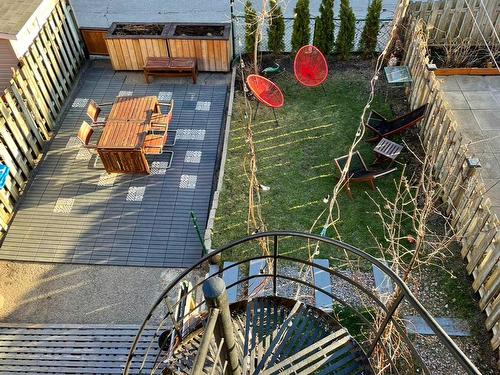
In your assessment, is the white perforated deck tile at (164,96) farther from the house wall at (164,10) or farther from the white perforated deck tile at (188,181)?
the house wall at (164,10)

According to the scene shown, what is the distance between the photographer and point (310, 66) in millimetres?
11305

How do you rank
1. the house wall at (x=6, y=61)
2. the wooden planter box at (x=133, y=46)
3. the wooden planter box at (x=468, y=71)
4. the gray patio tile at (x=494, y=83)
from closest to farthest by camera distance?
1. the house wall at (x=6, y=61)
2. the gray patio tile at (x=494, y=83)
3. the wooden planter box at (x=468, y=71)
4. the wooden planter box at (x=133, y=46)

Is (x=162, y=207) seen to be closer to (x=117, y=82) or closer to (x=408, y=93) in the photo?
(x=117, y=82)

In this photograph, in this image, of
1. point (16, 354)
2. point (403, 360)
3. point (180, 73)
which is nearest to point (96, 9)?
point (180, 73)

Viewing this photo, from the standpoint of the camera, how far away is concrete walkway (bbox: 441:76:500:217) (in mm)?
8930

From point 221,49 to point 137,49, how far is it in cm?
217

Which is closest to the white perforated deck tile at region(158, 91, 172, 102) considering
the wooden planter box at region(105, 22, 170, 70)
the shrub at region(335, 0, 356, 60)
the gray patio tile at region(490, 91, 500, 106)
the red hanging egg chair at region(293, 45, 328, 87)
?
the wooden planter box at region(105, 22, 170, 70)

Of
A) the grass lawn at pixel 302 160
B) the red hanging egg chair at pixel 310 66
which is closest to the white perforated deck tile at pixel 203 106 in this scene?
the grass lawn at pixel 302 160

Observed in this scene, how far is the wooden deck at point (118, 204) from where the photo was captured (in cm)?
870

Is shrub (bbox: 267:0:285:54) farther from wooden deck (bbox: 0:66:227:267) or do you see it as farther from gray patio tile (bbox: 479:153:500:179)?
gray patio tile (bbox: 479:153:500:179)

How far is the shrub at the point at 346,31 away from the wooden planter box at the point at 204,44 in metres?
2.87

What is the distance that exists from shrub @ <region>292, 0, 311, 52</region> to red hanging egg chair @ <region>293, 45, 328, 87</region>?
2.83 feet

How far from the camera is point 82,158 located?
10305 mm

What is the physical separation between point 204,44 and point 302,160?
160 inches
